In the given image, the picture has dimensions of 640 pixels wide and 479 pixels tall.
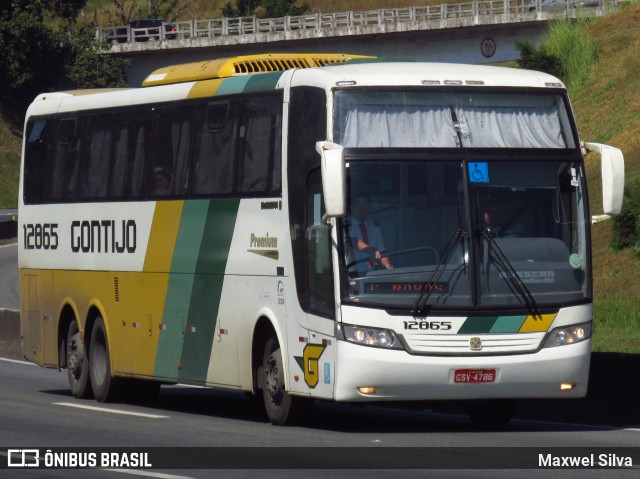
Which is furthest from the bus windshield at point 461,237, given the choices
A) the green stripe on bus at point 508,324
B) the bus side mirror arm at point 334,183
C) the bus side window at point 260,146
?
the bus side window at point 260,146

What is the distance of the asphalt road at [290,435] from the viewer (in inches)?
431

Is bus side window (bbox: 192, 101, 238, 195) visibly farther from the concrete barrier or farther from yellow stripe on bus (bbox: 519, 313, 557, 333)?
the concrete barrier

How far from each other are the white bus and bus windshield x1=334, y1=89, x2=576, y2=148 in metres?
0.02

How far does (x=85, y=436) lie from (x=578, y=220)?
492 centimetres

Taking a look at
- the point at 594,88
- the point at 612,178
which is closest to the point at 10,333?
the point at 612,178

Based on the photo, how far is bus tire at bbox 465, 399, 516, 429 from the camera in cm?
1482

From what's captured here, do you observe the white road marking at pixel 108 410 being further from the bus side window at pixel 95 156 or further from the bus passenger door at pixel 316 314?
the bus passenger door at pixel 316 314

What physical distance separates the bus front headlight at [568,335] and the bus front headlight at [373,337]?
143 centimetres

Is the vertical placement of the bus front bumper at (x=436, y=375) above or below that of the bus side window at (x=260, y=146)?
below

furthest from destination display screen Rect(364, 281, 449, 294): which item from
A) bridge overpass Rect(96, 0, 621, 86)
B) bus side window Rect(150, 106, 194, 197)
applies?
bridge overpass Rect(96, 0, 621, 86)

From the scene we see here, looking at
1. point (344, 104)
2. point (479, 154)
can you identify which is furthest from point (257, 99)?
point (479, 154)

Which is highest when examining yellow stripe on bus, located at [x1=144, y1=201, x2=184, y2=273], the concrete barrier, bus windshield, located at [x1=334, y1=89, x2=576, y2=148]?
bus windshield, located at [x1=334, y1=89, x2=576, y2=148]

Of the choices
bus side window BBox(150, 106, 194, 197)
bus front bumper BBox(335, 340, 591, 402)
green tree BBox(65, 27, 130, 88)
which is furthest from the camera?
green tree BBox(65, 27, 130, 88)

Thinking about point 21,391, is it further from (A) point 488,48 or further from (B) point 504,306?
(A) point 488,48
